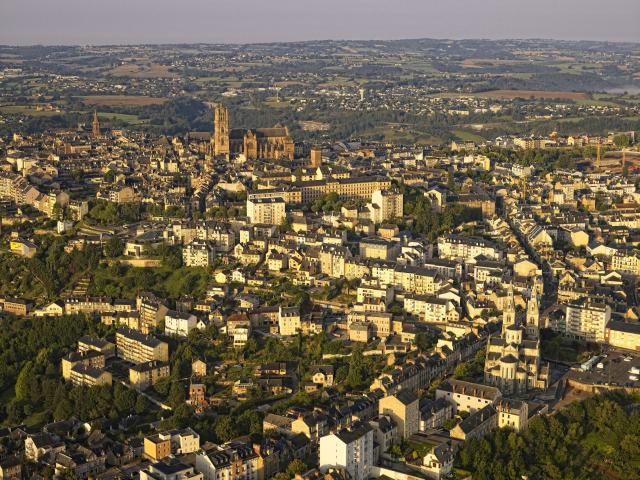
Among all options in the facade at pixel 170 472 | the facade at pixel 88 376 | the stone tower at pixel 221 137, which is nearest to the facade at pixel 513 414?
the facade at pixel 170 472

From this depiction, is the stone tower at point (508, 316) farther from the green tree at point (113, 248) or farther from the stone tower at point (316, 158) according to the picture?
the stone tower at point (316, 158)

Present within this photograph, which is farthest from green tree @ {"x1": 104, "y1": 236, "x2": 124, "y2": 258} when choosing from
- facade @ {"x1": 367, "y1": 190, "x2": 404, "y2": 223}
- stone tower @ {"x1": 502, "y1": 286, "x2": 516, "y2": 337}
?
stone tower @ {"x1": 502, "y1": 286, "x2": 516, "y2": 337}

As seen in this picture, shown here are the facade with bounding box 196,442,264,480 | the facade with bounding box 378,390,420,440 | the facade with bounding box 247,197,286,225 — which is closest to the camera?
the facade with bounding box 196,442,264,480

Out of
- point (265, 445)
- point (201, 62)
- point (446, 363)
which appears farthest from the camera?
point (201, 62)

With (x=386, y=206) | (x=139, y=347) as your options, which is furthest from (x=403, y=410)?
(x=386, y=206)

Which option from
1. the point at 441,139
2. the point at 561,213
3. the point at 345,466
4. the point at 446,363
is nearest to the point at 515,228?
the point at 561,213

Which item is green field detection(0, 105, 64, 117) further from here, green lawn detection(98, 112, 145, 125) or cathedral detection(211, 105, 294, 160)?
cathedral detection(211, 105, 294, 160)

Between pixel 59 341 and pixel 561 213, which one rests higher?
pixel 561 213

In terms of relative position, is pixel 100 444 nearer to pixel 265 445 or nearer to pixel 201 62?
pixel 265 445
